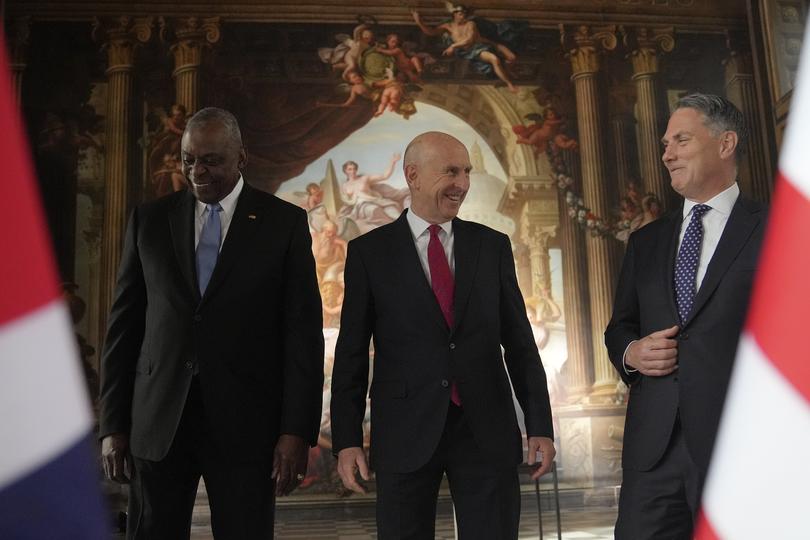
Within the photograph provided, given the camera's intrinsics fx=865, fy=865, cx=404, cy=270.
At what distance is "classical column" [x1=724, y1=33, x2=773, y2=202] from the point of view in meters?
8.73

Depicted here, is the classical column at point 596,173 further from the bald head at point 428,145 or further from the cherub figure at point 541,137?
the bald head at point 428,145

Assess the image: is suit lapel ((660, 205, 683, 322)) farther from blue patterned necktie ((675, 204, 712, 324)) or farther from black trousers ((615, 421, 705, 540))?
black trousers ((615, 421, 705, 540))

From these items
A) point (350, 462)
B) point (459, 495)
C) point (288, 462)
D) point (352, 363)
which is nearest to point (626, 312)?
point (459, 495)

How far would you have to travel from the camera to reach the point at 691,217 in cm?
295

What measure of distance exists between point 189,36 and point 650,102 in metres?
4.73

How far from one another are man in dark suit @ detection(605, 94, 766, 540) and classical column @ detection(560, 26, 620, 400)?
5571 millimetres

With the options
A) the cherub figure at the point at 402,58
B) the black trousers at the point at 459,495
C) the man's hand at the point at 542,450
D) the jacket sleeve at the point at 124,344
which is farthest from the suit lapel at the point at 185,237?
the cherub figure at the point at 402,58

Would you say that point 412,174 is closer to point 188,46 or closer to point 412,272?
point 412,272

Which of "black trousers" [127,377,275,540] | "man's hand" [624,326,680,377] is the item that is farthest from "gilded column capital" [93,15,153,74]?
"man's hand" [624,326,680,377]

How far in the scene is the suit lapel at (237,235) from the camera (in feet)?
9.40

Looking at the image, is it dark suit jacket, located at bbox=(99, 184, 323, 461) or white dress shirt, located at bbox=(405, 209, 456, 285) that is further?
white dress shirt, located at bbox=(405, 209, 456, 285)

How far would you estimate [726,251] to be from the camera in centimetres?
276

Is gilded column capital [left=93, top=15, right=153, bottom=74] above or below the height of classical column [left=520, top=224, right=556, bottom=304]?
above

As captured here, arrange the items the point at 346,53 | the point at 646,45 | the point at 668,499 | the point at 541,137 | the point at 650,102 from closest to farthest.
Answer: the point at 668,499 < the point at 346,53 < the point at 541,137 < the point at 650,102 < the point at 646,45
